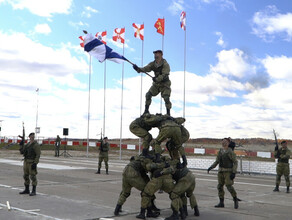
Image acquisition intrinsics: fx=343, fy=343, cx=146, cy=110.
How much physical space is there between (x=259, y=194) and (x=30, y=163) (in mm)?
8127

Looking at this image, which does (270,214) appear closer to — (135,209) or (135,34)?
(135,209)

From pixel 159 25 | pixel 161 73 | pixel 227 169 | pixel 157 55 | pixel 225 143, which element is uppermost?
pixel 159 25

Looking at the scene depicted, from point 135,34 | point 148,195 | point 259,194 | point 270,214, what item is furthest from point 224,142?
point 135,34

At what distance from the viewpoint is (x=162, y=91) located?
8.88 metres

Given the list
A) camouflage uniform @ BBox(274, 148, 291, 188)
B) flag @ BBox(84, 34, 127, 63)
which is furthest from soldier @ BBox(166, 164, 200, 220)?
camouflage uniform @ BBox(274, 148, 291, 188)

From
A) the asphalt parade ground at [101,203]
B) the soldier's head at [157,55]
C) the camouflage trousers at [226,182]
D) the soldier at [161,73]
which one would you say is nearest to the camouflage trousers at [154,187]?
the asphalt parade ground at [101,203]

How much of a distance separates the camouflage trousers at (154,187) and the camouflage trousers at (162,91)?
1.97 m

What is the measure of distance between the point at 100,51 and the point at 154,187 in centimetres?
398

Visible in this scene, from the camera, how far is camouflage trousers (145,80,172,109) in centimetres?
881

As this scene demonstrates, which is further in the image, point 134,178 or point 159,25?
point 159,25

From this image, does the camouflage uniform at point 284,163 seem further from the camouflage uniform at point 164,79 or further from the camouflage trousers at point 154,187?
the camouflage trousers at point 154,187

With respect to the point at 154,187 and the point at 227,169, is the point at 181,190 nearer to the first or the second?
the point at 154,187

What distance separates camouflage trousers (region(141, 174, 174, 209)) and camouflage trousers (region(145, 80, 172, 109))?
6.45 feet

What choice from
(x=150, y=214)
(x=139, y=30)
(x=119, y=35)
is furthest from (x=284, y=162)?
(x=119, y=35)
